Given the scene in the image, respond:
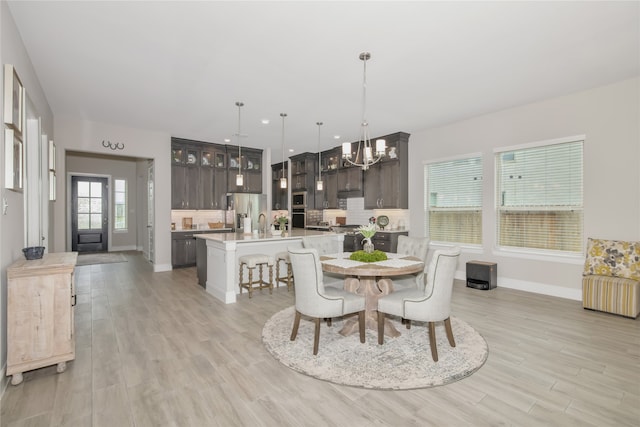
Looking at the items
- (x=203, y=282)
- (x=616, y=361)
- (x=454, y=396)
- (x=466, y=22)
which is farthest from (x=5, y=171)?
(x=616, y=361)

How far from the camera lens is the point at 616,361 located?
9.02 feet

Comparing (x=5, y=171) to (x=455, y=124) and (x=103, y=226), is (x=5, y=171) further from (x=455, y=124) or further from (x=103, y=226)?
(x=103, y=226)

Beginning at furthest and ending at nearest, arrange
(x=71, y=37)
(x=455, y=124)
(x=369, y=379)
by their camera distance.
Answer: (x=455, y=124) < (x=71, y=37) < (x=369, y=379)

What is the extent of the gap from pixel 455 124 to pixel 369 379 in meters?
5.12

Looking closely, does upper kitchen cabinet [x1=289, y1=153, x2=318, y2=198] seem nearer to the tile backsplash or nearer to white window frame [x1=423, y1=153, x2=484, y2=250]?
the tile backsplash

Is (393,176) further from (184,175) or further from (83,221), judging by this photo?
(83,221)

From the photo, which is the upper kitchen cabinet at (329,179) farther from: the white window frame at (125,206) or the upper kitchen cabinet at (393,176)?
the white window frame at (125,206)

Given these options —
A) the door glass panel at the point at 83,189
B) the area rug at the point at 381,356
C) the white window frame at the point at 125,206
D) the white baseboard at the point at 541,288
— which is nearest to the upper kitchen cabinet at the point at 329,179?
the white baseboard at the point at 541,288

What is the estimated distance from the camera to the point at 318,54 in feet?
11.3

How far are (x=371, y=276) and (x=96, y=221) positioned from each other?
404 inches

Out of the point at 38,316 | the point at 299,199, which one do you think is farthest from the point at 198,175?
the point at 38,316

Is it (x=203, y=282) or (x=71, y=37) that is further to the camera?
(x=203, y=282)

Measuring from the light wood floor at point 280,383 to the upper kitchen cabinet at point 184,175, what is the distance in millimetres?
3806

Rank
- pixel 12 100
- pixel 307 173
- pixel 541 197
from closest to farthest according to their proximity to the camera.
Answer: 1. pixel 12 100
2. pixel 541 197
3. pixel 307 173
